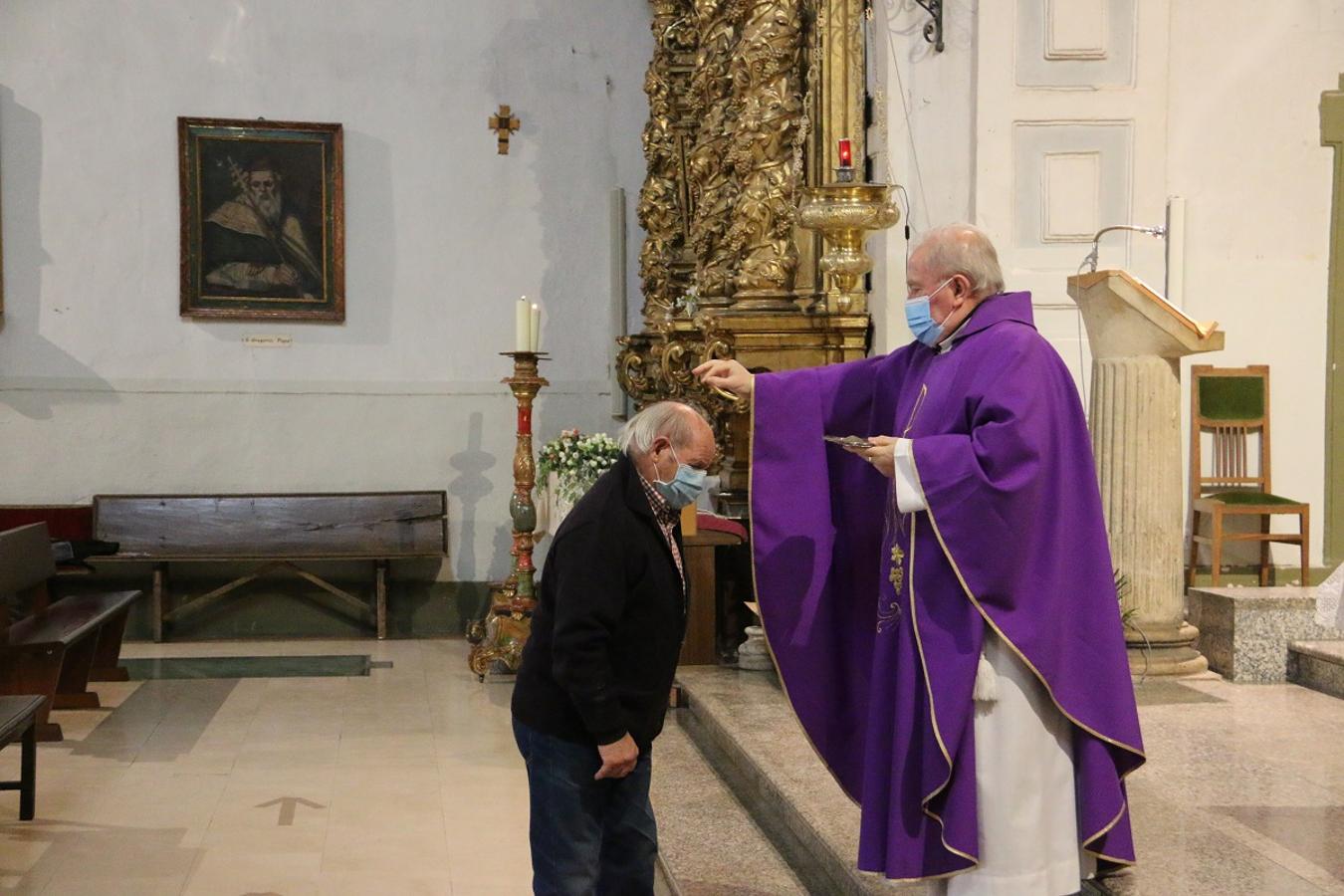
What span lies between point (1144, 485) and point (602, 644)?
353cm

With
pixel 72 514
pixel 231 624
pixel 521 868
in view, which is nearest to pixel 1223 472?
pixel 521 868

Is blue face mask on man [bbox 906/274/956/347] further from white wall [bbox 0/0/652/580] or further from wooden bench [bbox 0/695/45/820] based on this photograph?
white wall [bbox 0/0/652/580]

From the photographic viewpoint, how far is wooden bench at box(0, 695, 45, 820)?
464 cm

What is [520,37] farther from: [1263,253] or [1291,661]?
[1291,661]

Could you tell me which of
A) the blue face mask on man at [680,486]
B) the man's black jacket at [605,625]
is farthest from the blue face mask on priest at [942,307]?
the man's black jacket at [605,625]

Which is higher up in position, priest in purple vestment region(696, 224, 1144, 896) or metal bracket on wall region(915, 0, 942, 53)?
metal bracket on wall region(915, 0, 942, 53)

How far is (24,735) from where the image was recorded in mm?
5129

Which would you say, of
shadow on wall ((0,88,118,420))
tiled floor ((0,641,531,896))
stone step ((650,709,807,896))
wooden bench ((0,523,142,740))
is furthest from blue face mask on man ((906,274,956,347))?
shadow on wall ((0,88,118,420))

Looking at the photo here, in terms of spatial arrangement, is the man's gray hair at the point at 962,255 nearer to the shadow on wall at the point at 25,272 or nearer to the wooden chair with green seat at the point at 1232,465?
the wooden chair with green seat at the point at 1232,465

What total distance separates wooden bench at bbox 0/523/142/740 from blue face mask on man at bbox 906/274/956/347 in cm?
404

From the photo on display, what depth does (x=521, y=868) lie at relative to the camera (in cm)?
481

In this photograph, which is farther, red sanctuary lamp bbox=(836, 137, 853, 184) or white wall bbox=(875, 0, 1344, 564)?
white wall bbox=(875, 0, 1344, 564)

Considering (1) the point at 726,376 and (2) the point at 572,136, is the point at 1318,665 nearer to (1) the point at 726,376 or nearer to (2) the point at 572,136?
(1) the point at 726,376

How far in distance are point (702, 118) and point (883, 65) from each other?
1681 mm
